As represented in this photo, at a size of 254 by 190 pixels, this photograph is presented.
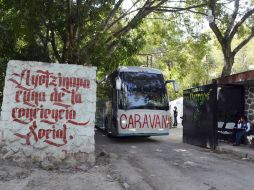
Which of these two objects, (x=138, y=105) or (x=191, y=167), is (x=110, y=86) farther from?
(x=191, y=167)

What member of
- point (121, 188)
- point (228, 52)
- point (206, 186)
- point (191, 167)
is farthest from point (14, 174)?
point (228, 52)

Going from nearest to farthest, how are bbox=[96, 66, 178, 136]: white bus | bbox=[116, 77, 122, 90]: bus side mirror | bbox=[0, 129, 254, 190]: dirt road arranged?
bbox=[0, 129, 254, 190]: dirt road → bbox=[116, 77, 122, 90]: bus side mirror → bbox=[96, 66, 178, 136]: white bus

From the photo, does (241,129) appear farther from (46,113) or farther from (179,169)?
A: (46,113)

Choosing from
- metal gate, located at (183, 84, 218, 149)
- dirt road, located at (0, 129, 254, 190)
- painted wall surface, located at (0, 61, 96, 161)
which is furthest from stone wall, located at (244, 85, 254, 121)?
painted wall surface, located at (0, 61, 96, 161)

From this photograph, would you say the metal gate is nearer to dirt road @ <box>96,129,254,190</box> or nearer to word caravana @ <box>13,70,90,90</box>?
dirt road @ <box>96,129,254,190</box>

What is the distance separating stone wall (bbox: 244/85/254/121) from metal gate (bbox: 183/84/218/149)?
6.83 ft

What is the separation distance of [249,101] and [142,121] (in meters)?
4.28

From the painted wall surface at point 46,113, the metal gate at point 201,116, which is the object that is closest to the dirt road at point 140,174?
the painted wall surface at point 46,113

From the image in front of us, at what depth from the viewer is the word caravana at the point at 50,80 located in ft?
31.2

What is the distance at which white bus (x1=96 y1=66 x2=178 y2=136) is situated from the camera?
619 inches

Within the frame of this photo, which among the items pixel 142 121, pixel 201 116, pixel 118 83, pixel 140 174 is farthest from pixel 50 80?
pixel 201 116

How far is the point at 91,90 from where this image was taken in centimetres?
995

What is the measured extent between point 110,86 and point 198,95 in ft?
13.0

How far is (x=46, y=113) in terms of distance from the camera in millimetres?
9508
